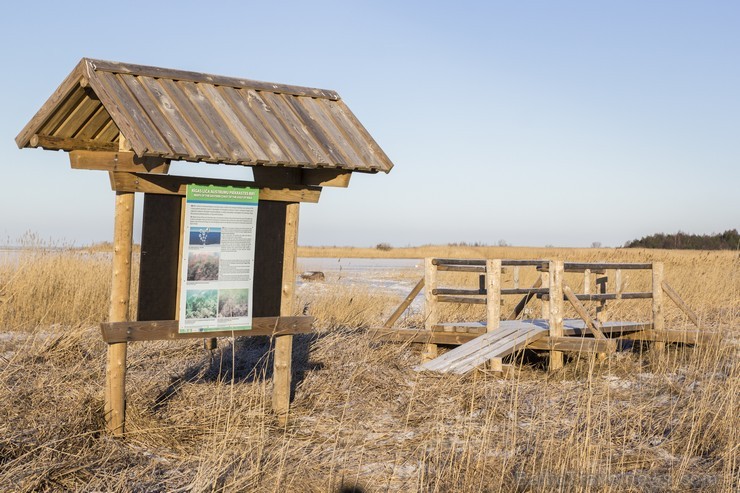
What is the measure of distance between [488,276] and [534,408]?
12.2 ft

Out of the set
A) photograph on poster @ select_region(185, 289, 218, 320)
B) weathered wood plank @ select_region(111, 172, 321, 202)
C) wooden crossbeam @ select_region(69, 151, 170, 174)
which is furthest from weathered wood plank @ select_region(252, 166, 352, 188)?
photograph on poster @ select_region(185, 289, 218, 320)

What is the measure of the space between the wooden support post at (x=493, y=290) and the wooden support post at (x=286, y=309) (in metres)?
4.75

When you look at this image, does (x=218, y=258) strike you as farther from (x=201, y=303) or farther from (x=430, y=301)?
(x=430, y=301)

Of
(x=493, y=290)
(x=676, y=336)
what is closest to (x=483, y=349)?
(x=493, y=290)

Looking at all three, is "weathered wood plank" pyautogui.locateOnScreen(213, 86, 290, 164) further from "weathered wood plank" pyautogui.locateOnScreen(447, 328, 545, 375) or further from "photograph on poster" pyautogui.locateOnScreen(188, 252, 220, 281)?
"weathered wood plank" pyautogui.locateOnScreen(447, 328, 545, 375)

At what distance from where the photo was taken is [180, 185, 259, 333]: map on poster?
665cm

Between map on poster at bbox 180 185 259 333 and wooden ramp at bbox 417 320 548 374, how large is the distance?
3.62 meters

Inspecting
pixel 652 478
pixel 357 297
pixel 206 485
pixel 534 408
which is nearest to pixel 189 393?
pixel 206 485

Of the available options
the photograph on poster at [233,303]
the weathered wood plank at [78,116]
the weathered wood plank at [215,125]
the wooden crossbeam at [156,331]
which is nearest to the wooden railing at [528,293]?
the wooden crossbeam at [156,331]

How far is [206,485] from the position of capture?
505 centimetres

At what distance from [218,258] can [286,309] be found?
0.93m

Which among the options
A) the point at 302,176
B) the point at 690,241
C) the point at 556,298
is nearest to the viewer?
the point at 302,176

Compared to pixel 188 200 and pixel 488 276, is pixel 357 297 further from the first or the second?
pixel 188 200

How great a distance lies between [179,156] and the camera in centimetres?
606
